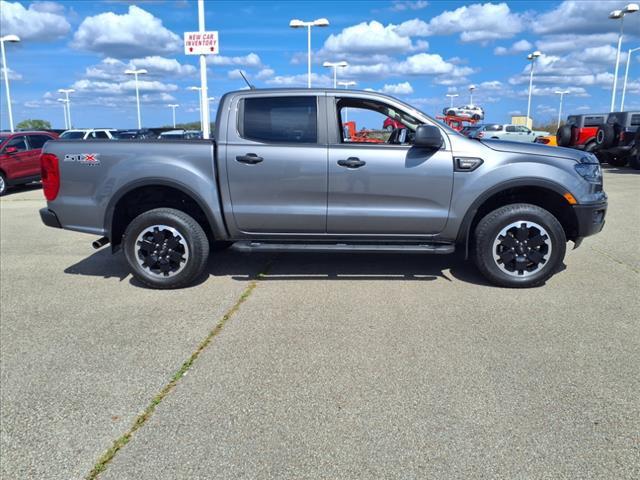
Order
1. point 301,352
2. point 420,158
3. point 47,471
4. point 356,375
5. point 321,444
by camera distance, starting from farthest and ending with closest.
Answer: point 420,158, point 301,352, point 356,375, point 321,444, point 47,471

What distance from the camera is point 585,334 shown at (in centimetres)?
395

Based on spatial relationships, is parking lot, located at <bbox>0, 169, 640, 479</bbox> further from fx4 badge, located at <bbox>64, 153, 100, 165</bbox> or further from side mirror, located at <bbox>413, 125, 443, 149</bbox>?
side mirror, located at <bbox>413, 125, 443, 149</bbox>

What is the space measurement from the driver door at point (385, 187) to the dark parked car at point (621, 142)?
1587cm

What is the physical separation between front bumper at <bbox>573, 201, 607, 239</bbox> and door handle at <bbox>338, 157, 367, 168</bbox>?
208 cm

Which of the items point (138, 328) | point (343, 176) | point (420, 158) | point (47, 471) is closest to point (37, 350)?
point (138, 328)

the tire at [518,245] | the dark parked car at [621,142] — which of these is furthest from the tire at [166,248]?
the dark parked car at [621,142]

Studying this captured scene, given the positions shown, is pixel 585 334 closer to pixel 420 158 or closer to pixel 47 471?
pixel 420 158

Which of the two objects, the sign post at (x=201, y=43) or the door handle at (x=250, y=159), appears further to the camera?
the sign post at (x=201, y=43)

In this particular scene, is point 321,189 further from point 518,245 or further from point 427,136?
point 518,245

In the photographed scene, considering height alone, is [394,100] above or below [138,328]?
above

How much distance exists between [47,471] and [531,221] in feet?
14.1

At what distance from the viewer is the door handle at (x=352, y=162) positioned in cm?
480

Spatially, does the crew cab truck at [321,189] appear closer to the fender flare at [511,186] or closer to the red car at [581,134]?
the fender flare at [511,186]

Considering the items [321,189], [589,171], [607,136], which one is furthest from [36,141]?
[607,136]
